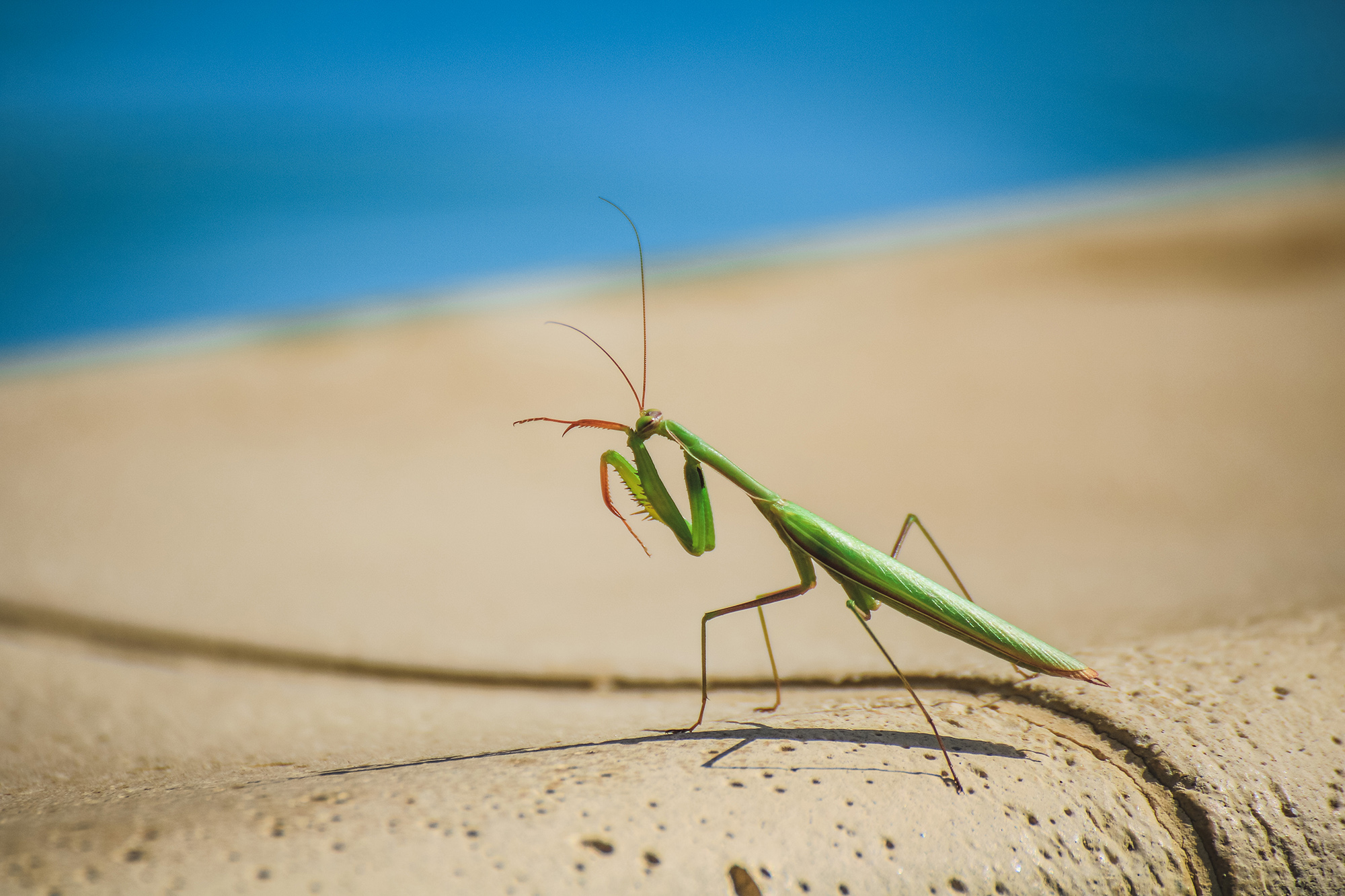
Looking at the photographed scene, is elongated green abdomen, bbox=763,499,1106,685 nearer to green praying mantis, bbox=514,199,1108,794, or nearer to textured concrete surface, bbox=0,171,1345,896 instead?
green praying mantis, bbox=514,199,1108,794

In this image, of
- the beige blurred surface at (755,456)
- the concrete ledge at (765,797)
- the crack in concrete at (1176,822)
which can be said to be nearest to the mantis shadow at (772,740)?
the concrete ledge at (765,797)

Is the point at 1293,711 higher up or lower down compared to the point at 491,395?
lower down

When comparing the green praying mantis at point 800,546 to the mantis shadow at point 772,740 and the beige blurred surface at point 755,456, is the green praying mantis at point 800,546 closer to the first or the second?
the mantis shadow at point 772,740

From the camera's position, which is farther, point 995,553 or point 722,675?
point 995,553

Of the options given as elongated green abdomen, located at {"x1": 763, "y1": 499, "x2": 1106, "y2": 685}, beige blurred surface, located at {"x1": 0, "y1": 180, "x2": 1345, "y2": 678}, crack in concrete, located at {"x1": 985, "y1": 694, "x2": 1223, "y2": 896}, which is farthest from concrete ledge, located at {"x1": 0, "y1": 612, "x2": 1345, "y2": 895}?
beige blurred surface, located at {"x1": 0, "y1": 180, "x2": 1345, "y2": 678}

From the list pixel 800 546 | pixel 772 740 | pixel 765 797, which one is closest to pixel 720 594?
pixel 800 546

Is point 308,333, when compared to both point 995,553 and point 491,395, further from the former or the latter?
point 995,553

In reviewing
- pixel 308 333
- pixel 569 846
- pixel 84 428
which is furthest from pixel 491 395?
pixel 569 846

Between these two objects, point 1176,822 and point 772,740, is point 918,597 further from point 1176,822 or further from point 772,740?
point 1176,822
